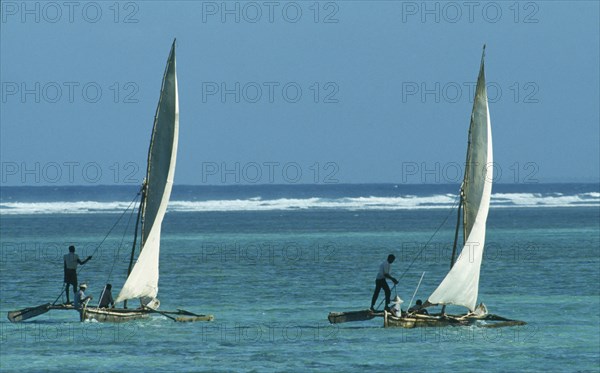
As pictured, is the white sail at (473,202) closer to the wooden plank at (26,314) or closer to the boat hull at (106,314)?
the boat hull at (106,314)

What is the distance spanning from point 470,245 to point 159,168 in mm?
7695

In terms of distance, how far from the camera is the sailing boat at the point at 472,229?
92.3ft

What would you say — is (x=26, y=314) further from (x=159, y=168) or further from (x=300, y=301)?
(x=300, y=301)

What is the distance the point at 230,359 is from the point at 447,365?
14.0 feet

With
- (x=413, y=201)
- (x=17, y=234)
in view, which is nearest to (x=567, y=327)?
(x=17, y=234)

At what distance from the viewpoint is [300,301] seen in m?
35.0

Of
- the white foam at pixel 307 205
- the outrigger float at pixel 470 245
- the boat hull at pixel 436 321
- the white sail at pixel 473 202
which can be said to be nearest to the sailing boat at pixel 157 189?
the boat hull at pixel 436 321

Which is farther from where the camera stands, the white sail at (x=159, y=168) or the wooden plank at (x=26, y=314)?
the white sail at (x=159, y=168)

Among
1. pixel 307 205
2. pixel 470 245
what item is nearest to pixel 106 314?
pixel 470 245

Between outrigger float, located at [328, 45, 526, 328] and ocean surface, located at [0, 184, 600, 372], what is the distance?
329 millimetres

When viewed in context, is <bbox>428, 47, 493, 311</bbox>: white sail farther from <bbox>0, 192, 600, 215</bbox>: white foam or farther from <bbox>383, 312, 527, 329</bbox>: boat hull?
<bbox>0, 192, 600, 215</bbox>: white foam

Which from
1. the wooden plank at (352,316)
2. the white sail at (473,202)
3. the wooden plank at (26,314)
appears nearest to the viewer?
the white sail at (473,202)

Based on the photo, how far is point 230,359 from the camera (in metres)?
24.6

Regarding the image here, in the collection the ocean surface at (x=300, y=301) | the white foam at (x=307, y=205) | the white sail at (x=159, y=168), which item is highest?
the white sail at (x=159, y=168)
